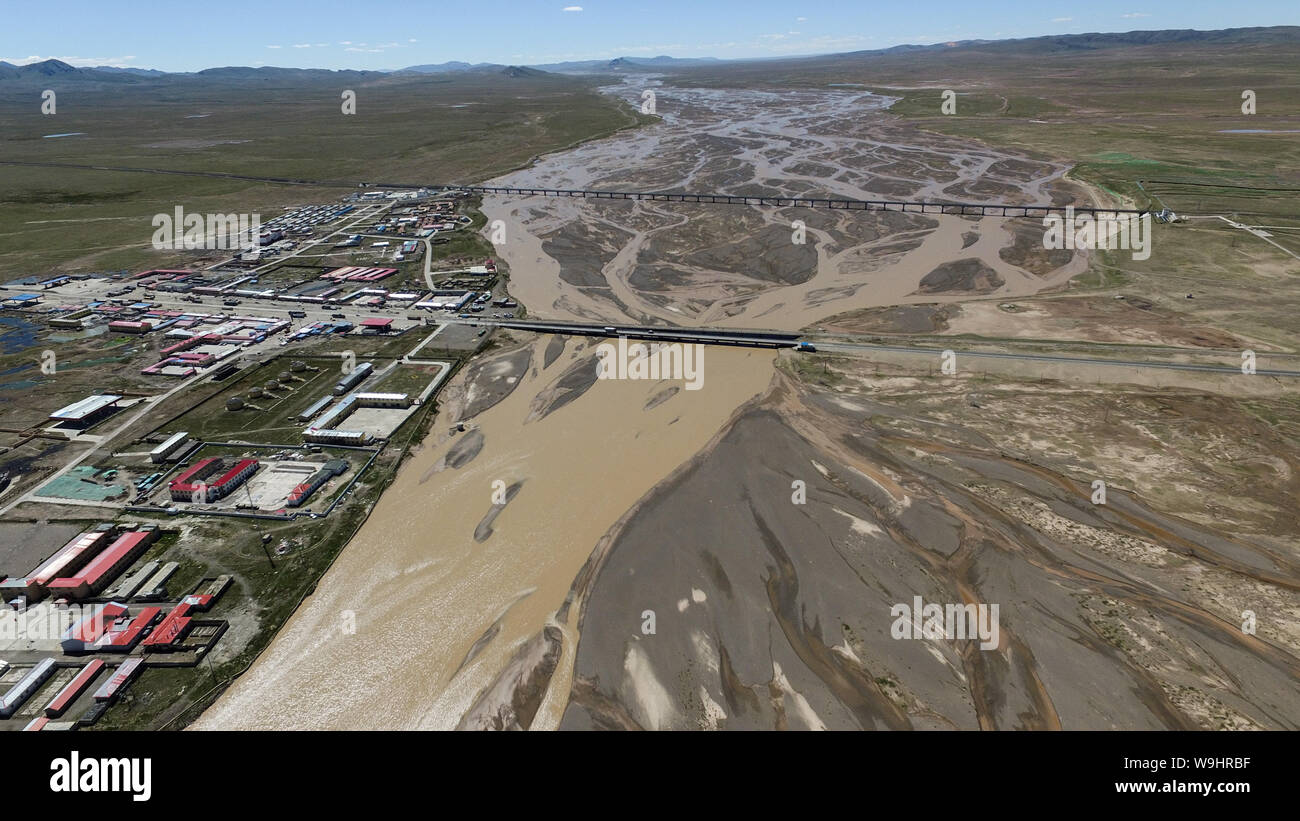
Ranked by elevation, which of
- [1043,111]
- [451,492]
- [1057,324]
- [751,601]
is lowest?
[751,601]

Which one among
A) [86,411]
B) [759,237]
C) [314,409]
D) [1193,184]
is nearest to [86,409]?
[86,411]

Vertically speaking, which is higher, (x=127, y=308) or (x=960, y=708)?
(x=127, y=308)

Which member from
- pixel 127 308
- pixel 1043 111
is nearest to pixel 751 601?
pixel 127 308

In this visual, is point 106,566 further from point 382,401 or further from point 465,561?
point 382,401

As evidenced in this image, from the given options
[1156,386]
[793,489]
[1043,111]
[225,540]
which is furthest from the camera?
[1043,111]

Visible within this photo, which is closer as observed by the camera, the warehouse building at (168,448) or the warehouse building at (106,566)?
the warehouse building at (106,566)

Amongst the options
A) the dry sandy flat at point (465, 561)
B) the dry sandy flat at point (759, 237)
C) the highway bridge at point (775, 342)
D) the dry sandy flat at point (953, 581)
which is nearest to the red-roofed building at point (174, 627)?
the dry sandy flat at point (465, 561)

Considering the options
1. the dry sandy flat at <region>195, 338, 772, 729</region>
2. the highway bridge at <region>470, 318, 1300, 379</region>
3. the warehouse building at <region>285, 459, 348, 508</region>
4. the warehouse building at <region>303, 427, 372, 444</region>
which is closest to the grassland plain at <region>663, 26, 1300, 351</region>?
the highway bridge at <region>470, 318, 1300, 379</region>

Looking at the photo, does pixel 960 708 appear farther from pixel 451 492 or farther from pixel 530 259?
pixel 530 259

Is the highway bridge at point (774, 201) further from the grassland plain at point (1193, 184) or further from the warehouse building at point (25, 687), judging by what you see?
the warehouse building at point (25, 687)
